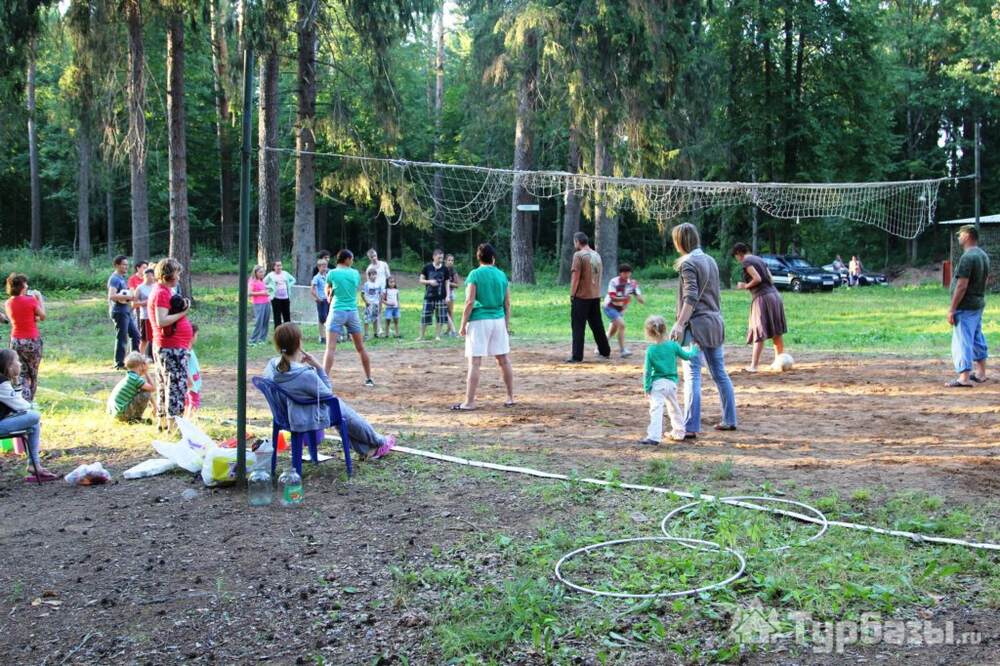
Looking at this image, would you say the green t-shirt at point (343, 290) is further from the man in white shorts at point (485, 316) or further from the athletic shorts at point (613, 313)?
the athletic shorts at point (613, 313)

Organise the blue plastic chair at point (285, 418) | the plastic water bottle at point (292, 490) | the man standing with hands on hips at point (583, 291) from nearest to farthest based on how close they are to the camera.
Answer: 1. the plastic water bottle at point (292, 490)
2. the blue plastic chair at point (285, 418)
3. the man standing with hands on hips at point (583, 291)

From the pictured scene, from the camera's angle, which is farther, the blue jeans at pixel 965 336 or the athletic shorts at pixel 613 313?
the athletic shorts at pixel 613 313

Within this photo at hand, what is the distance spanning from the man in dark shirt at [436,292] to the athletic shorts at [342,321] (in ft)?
17.2

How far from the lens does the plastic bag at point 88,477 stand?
21.4 feet

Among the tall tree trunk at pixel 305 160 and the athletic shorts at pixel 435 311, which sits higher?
the tall tree trunk at pixel 305 160

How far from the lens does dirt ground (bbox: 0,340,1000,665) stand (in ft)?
13.2

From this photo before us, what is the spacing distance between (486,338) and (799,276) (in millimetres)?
25567

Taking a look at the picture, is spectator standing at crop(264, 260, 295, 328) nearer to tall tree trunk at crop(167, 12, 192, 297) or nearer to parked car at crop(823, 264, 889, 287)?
tall tree trunk at crop(167, 12, 192, 297)

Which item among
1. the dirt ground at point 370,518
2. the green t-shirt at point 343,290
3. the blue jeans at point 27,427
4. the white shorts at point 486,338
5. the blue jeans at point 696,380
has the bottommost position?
the dirt ground at point 370,518

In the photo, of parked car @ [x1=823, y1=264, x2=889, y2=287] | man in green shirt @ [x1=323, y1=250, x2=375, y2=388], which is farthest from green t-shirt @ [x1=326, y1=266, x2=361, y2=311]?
parked car @ [x1=823, y1=264, x2=889, y2=287]

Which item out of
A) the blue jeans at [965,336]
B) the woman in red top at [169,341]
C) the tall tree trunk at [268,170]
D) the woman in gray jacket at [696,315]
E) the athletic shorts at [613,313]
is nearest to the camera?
the woman in gray jacket at [696,315]

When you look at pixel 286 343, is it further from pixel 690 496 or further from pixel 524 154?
pixel 524 154

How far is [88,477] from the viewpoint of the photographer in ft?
21.4

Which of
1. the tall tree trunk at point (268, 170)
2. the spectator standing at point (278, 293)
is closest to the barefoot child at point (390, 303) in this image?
the spectator standing at point (278, 293)
